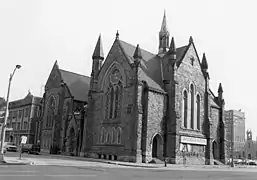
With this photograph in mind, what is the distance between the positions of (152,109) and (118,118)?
5.09 meters

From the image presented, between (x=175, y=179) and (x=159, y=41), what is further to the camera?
(x=159, y=41)

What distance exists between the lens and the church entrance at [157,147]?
3878 centimetres

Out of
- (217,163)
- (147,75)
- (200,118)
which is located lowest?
(217,163)

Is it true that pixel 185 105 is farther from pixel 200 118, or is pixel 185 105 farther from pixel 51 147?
pixel 51 147

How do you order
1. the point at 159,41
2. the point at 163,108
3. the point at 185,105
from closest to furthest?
1. the point at 163,108
2. the point at 185,105
3. the point at 159,41

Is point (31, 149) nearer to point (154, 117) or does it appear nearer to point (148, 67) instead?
point (154, 117)

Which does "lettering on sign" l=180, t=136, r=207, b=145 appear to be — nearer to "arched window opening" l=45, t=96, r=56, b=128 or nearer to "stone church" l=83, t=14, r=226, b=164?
"stone church" l=83, t=14, r=226, b=164

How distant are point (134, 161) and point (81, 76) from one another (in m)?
29.9

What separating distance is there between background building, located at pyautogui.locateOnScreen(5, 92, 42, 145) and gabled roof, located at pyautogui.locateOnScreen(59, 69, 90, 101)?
16.3m

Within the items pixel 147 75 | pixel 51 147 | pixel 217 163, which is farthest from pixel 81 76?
pixel 217 163

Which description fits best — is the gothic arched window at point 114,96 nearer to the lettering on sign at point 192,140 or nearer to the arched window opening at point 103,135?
the arched window opening at point 103,135

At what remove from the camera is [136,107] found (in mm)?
36812

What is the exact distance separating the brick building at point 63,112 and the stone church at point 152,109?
4381 mm

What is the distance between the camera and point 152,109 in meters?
38.4
